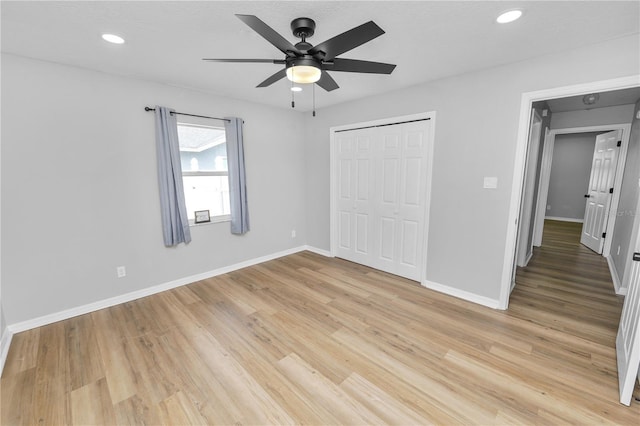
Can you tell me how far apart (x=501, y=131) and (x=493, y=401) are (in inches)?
A: 92.9

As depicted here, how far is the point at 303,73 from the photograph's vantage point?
173cm

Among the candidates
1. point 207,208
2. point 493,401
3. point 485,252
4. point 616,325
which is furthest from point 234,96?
point 616,325

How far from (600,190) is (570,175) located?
3.37 metres

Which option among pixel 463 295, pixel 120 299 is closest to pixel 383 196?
pixel 463 295

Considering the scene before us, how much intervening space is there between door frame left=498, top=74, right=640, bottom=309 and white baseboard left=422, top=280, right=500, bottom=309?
7 cm

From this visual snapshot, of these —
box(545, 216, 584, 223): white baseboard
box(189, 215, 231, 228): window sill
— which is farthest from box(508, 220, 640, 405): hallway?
box(189, 215, 231, 228): window sill

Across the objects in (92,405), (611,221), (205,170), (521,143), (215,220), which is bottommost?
(92,405)

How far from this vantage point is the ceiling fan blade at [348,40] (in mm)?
1380

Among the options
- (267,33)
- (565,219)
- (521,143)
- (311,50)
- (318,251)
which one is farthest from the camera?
(565,219)

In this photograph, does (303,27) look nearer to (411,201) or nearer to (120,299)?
(411,201)

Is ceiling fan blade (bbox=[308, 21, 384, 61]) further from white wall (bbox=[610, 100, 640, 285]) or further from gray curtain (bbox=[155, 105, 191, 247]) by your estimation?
white wall (bbox=[610, 100, 640, 285])

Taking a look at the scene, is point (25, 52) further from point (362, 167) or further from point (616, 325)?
point (616, 325)

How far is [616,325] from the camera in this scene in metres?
2.52

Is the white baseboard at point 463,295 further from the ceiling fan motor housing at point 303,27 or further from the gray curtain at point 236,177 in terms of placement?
the ceiling fan motor housing at point 303,27
